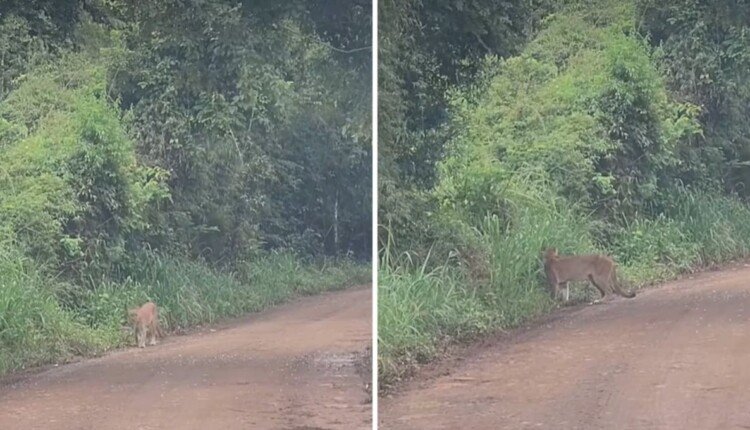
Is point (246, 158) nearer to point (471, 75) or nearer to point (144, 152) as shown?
point (144, 152)

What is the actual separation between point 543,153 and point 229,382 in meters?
0.96

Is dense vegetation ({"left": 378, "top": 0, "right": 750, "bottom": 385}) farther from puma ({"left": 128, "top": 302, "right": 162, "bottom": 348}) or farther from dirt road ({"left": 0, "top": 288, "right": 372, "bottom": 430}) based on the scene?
puma ({"left": 128, "top": 302, "right": 162, "bottom": 348})

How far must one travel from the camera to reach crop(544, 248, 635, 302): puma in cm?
253

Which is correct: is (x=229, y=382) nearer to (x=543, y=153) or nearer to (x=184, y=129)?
(x=184, y=129)

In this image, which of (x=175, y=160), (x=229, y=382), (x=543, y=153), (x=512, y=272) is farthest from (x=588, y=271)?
(x=175, y=160)

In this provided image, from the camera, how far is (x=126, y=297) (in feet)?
8.28

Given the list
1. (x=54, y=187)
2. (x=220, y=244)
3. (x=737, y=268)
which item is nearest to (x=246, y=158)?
(x=220, y=244)

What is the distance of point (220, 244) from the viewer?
2604 millimetres

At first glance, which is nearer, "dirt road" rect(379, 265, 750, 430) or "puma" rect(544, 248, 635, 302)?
"dirt road" rect(379, 265, 750, 430)

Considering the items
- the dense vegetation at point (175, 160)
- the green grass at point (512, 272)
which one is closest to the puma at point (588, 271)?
the green grass at point (512, 272)

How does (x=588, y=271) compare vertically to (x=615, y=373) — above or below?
above

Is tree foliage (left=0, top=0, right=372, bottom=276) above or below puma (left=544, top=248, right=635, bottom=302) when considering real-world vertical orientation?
above

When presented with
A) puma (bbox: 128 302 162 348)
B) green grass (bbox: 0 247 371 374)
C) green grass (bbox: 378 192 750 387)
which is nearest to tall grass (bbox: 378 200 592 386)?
green grass (bbox: 378 192 750 387)

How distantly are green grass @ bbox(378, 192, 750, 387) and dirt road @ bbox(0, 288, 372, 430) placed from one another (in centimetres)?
10
